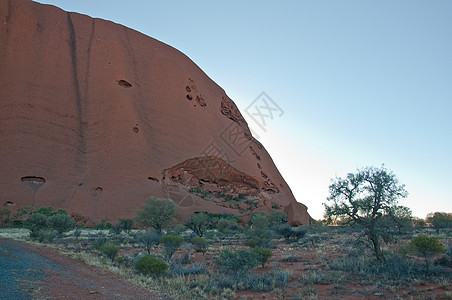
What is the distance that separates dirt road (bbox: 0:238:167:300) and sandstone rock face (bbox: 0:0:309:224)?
80.1ft

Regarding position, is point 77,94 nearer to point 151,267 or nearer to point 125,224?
point 125,224

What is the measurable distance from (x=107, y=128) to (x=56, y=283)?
35183 millimetres

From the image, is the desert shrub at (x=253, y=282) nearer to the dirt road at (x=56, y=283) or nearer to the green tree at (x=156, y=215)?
the dirt road at (x=56, y=283)

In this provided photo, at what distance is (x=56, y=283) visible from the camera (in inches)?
236

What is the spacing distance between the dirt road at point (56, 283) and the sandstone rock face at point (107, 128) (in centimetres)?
2441

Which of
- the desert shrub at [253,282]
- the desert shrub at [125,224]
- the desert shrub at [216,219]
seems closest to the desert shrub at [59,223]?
the desert shrub at [125,224]

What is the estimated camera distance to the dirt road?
5.05m

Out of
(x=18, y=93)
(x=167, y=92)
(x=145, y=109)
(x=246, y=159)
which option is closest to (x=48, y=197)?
(x=18, y=93)

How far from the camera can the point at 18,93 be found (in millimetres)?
36906

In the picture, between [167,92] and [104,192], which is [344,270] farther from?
[167,92]

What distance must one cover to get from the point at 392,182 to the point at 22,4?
52.3m

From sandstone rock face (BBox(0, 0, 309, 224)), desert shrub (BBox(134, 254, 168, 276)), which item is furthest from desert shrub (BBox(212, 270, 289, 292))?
sandstone rock face (BBox(0, 0, 309, 224))

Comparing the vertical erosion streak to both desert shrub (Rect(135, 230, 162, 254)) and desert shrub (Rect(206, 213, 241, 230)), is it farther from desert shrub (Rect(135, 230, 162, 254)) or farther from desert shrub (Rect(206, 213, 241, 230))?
desert shrub (Rect(135, 230, 162, 254))

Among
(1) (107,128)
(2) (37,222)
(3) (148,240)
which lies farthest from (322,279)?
(1) (107,128)
